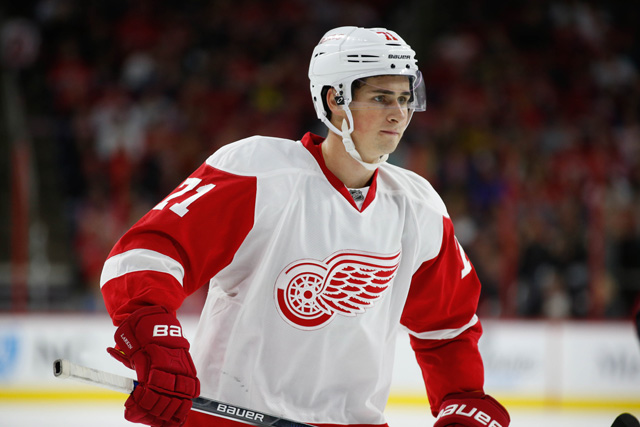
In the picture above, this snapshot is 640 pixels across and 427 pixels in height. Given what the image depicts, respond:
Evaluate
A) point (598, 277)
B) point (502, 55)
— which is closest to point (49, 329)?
point (598, 277)

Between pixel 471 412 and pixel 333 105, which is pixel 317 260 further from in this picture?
pixel 471 412

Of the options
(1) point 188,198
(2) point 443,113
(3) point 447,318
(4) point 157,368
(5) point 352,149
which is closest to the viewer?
(4) point 157,368

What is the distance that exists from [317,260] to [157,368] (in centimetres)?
49

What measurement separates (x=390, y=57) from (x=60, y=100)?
565 centimetres

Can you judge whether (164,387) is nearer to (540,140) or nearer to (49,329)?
(49,329)

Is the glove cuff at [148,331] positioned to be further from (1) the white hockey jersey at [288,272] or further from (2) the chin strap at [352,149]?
(2) the chin strap at [352,149]

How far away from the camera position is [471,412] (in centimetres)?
220

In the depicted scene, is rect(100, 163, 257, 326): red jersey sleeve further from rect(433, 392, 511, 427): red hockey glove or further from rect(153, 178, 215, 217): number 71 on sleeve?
rect(433, 392, 511, 427): red hockey glove

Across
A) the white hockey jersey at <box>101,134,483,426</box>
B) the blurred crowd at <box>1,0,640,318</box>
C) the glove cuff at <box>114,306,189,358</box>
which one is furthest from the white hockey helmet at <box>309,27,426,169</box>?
the blurred crowd at <box>1,0,640,318</box>

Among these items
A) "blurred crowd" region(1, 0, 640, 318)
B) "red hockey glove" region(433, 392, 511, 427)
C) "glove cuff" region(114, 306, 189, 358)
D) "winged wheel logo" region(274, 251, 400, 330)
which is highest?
"blurred crowd" region(1, 0, 640, 318)

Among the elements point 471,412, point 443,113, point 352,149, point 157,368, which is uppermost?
point 443,113

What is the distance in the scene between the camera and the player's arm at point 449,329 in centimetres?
225

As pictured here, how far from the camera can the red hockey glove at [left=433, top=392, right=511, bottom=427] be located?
86.4 inches

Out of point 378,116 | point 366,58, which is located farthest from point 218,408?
point 366,58
